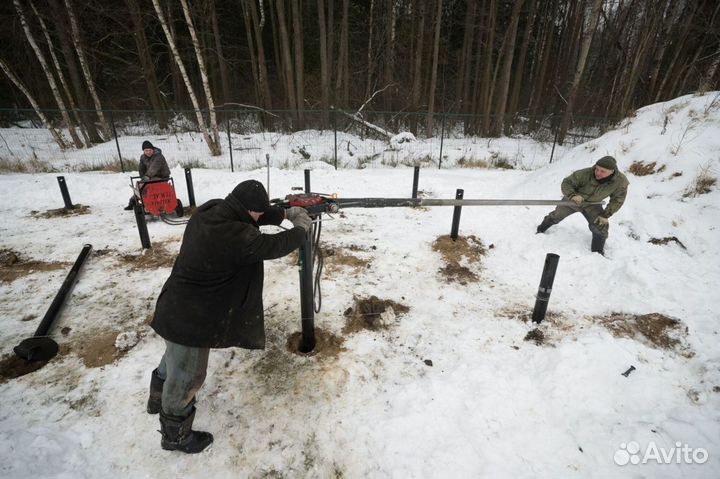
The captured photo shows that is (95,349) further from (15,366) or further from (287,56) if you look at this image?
(287,56)

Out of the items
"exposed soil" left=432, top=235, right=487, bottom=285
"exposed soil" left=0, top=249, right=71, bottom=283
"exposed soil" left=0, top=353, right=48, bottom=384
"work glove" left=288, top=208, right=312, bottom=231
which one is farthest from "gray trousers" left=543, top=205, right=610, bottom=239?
"exposed soil" left=0, top=249, right=71, bottom=283

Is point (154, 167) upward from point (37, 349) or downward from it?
upward

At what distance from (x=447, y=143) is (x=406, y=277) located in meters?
13.0

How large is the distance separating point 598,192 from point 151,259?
6.84 meters

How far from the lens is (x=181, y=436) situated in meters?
2.37

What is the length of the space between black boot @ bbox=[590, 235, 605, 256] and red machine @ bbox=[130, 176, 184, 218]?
729 cm

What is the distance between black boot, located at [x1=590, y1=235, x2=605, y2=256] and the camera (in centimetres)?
514

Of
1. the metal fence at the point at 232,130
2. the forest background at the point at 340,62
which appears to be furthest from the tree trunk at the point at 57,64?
the metal fence at the point at 232,130

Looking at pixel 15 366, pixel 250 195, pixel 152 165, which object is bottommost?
pixel 15 366

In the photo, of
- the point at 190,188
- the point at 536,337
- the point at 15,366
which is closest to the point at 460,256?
the point at 536,337

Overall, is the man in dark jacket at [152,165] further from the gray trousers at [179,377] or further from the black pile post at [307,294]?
the gray trousers at [179,377]

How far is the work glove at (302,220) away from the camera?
2649mm

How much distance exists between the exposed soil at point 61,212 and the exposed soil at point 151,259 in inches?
119

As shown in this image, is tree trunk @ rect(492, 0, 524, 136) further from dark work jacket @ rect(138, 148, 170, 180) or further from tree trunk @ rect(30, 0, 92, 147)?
tree trunk @ rect(30, 0, 92, 147)
